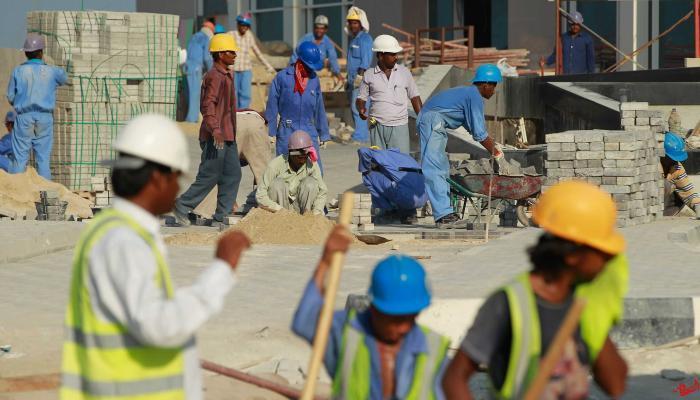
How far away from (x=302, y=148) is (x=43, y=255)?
251 cm

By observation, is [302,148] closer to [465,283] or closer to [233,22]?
[465,283]

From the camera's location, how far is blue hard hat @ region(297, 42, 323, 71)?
46.6 feet

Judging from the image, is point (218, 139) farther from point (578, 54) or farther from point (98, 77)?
point (578, 54)

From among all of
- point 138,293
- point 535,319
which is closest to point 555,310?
point 535,319

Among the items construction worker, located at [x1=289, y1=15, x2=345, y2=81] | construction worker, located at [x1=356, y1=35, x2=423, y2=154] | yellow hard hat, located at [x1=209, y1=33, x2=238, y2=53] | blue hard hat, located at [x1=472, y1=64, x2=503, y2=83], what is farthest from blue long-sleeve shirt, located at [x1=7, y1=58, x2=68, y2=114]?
construction worker, located at [x1=289, y1=15, x2=345, y2=81]

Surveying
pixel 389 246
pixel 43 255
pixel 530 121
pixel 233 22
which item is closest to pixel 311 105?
pixel 389 246

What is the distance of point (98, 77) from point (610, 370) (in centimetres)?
1669

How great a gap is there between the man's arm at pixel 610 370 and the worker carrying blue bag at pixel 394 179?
11035mm

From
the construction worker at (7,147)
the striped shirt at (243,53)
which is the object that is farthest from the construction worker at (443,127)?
the striped shirt at (243,53)

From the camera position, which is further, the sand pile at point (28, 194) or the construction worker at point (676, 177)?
the sand pile at point (28, 194)

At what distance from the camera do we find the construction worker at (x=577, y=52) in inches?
883

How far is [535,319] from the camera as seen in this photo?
12.2 ft

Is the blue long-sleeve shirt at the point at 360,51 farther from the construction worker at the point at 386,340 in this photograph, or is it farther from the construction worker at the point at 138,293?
the construction worker at the point at 138,293

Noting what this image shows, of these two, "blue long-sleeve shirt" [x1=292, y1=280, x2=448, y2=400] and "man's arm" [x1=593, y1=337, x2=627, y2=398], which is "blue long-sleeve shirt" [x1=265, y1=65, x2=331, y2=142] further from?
"man's arm" [x1=593, y1=337, x2=627, y2=398]
